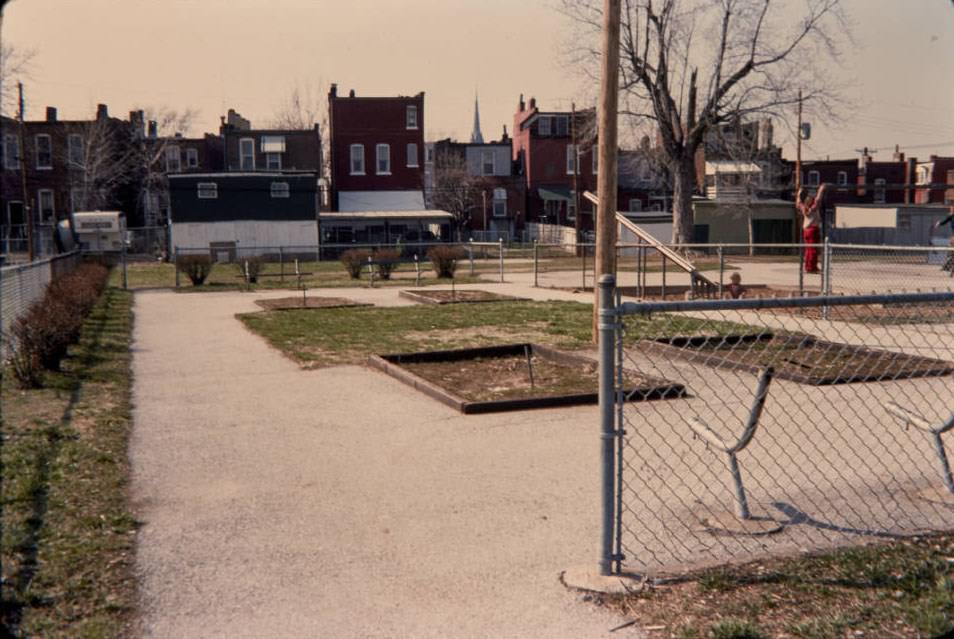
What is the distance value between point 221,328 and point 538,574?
13338 mm

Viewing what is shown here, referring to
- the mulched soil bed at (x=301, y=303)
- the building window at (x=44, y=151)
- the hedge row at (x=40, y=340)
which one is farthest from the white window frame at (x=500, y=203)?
the hedge row at (x=40, y=340)

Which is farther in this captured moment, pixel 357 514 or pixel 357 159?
pixel 357 159

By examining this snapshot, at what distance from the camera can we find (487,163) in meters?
70.2

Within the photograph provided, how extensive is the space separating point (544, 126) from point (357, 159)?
14.2 meters

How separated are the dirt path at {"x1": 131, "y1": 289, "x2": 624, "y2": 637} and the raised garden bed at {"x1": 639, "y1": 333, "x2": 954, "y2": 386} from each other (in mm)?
3021

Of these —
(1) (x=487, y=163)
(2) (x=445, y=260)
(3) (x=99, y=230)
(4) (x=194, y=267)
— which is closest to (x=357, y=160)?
(1) (x=487, y=163)

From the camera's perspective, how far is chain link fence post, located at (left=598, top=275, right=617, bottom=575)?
4398 millimetres

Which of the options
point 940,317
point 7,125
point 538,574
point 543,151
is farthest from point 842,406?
point 543,151

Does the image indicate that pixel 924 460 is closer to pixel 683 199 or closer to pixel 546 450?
pixel 546 450

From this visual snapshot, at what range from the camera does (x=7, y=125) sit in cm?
5266

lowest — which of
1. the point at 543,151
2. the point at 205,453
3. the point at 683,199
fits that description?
the point at 205,453

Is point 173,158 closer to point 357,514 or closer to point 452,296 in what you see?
point 452,296

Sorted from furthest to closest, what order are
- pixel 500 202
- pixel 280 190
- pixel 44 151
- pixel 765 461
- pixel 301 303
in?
pixel 500 202
pixel 44 151
pixel 280 190
pixel 301 303
pixel 765 461

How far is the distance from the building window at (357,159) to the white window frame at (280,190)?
1210 centimetres
